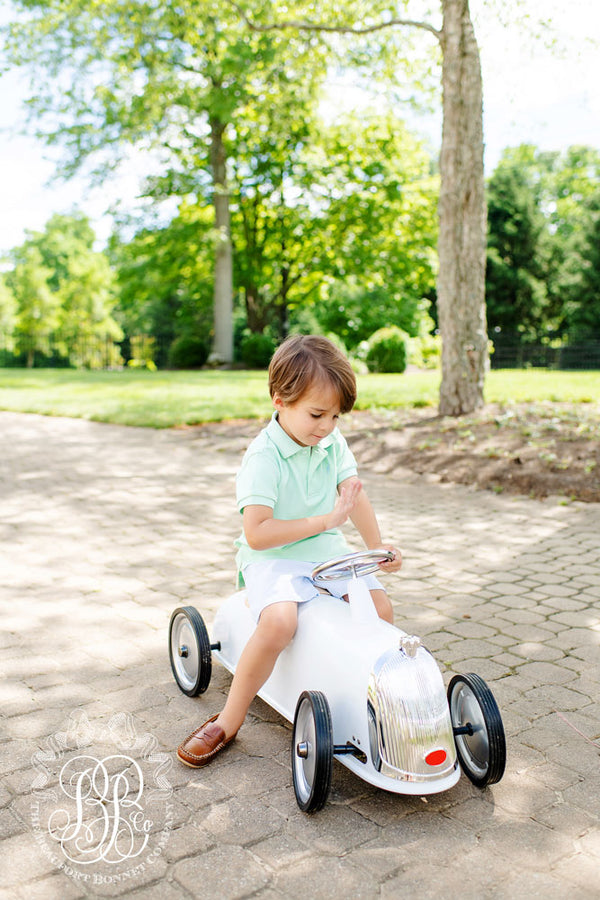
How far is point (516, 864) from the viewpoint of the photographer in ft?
7.06

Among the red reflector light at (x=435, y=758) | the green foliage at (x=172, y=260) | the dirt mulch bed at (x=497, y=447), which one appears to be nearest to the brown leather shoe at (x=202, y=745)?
the red reflector light at (x=435, y=758)

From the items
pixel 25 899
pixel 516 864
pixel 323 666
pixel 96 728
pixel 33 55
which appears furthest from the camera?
pixel 33 55

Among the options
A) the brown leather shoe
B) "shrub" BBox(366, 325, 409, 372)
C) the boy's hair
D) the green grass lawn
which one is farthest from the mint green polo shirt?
"shrub" BBox(366, 325, 409, 372)

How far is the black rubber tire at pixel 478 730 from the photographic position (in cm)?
242

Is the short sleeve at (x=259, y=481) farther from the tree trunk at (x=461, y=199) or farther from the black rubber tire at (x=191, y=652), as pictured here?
the tree trunk at (x=461, y=199)

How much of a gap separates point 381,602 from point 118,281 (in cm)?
2486

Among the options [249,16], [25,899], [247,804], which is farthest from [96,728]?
[249,16]

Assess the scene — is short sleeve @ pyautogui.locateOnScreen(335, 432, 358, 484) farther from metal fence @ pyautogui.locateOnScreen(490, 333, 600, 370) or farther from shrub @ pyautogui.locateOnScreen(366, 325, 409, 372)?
metal fence @ pyautogui.locateOnScreen(490, 333, 600, 370)

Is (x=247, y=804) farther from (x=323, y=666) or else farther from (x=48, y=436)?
(x=48, y=436)

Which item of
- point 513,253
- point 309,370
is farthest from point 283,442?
point 513,253

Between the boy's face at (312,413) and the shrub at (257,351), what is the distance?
71.1ft

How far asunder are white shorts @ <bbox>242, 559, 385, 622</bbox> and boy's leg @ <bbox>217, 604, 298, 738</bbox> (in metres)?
0.05

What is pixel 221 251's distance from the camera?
25609 millimetres

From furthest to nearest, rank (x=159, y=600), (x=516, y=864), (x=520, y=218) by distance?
(x=520, y=218), (x=159, y=600), (x=516, y=864)
